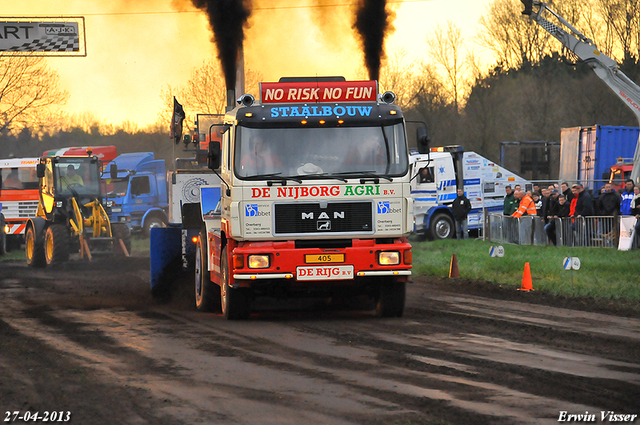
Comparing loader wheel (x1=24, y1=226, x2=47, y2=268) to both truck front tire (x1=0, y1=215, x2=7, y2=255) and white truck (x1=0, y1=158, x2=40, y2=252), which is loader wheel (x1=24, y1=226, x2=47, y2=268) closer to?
truck front tire (x1=0, y1=215, x2=7, y2=255)

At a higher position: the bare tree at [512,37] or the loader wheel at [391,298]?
the bare tree at [512,37]

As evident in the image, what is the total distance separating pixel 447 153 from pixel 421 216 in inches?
86.3

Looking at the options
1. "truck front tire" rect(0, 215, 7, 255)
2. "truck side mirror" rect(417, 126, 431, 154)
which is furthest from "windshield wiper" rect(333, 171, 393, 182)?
"truck front tire" rect(0, 215, 7, 255)

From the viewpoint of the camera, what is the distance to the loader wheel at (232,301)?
11.4m

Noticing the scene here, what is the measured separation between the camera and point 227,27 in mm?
18625

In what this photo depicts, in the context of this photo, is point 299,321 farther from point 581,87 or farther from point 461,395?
point 581,87

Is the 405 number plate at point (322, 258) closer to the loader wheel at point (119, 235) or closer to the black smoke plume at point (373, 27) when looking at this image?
the black smoke plume at point (373, 27)

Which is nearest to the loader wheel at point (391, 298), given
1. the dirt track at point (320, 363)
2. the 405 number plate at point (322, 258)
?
the dirt track at point (320, 363)

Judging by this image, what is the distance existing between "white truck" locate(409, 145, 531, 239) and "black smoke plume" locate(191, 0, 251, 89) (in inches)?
400

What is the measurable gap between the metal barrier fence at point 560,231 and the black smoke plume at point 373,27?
732 cm

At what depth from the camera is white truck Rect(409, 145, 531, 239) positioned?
27.9 metres

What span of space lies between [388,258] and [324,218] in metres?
0.96

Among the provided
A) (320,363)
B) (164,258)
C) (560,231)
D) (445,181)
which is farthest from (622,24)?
(320,363)

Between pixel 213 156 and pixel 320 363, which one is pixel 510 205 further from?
pixel 320 363
